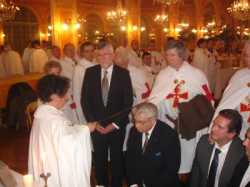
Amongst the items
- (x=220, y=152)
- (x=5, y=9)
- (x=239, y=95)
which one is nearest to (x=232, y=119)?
(x=220, y=152)

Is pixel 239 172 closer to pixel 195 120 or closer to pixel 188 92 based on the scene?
pixel 195 120

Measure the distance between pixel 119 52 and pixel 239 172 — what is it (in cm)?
275

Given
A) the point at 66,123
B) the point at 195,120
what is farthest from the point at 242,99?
the point at 66,123

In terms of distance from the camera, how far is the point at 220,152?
129 inches

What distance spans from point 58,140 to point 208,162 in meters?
1.33

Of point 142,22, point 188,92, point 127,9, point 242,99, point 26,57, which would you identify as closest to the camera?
point 242,99

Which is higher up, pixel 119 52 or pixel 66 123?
pixel 119 52

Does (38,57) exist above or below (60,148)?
above

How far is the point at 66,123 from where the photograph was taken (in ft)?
9.81

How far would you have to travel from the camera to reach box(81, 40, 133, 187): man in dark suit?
4266 mm

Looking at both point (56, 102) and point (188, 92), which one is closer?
point (56, 102)

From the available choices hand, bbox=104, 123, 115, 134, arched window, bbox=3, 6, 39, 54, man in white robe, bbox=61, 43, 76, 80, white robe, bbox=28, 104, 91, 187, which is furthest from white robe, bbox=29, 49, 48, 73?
white robe, bbox=28, 104, 91, 187

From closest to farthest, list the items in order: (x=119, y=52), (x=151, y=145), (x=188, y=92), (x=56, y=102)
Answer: (x=56, y=102), (x=151, y=145), (x=188, y=92), (x=119, y=52)

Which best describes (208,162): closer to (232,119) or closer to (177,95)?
(232,119)
